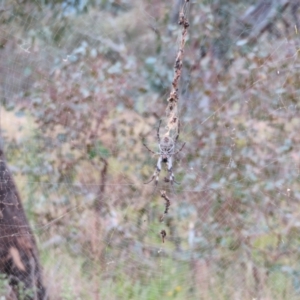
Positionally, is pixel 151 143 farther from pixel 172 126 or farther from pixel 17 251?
pixel 17 251

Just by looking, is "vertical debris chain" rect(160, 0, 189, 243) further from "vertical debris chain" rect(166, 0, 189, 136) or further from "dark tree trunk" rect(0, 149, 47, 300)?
"dark tree trunk" rect(0, 149, 47, 300)

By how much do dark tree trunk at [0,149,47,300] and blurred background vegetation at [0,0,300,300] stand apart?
4 centimetres

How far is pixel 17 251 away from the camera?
108cm

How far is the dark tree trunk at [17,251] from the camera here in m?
1.06

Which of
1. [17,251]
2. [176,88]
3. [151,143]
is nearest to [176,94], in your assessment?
[176,88]

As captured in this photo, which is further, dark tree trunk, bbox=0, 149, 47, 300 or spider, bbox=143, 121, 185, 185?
dark tree trunk, bbox=0, 149, 47, 300

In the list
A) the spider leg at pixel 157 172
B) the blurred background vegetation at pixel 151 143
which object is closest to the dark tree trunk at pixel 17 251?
the blurred background vegetation at pixel 151 143

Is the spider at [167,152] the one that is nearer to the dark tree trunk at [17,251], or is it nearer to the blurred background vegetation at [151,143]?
the blurred background vegetation at [151,143]

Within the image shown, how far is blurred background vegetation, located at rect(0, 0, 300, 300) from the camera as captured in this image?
0.92 metres

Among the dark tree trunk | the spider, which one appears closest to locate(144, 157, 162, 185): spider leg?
the spider

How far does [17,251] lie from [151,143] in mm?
478

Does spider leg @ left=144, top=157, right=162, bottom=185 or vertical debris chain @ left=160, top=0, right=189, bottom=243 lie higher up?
vertical debris chain @ left=160, top=0, right=189, bottom=243

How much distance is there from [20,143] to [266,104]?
0.63 meters

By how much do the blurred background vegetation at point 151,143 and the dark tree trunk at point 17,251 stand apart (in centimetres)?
4
